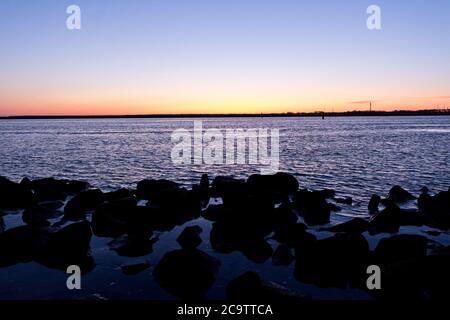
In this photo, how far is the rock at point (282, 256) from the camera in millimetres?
11742

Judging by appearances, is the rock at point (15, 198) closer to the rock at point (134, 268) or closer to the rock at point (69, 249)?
the rock at point (69, 249)

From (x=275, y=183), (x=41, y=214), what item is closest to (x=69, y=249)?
(x=41, y=214)

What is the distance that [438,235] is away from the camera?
14.4 m

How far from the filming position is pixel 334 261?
10.8m

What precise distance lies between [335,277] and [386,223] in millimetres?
6255

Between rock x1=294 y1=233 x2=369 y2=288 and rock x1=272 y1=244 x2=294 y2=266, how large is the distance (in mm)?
530

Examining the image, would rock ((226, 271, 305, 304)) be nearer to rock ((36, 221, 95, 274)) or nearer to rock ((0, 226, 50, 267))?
rock ((36, 221, 95, 274))

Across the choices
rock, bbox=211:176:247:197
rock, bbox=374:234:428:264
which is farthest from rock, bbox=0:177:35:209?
rock, bbox=374:234:428:264

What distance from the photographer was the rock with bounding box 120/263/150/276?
11.2 meters

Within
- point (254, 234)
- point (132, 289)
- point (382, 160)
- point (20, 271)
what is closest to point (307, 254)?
point (254, 234)

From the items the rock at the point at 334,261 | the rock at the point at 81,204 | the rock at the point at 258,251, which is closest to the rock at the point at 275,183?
the rock at the point at 258,251

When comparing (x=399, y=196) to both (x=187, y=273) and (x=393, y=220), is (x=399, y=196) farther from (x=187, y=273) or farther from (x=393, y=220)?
(x=187, y=273)

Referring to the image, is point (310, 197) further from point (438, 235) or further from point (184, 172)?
point (184, 172)
